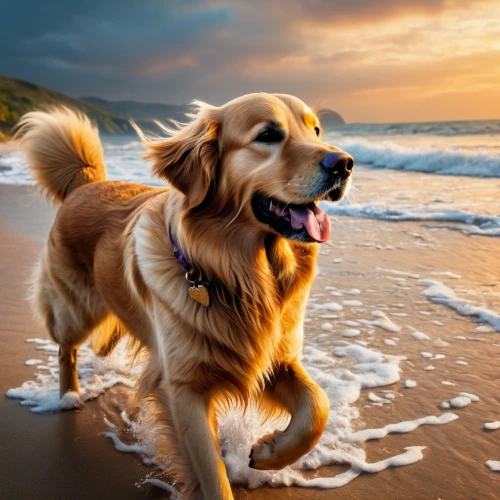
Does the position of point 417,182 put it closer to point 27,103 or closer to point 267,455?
point 267,455

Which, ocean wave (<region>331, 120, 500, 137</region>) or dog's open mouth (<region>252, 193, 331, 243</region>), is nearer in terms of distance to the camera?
dog's open mouth (<region>252, 193, 331, 243</region>)

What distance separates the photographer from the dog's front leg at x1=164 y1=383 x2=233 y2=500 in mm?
2303

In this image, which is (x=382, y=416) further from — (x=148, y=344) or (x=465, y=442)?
(x=148, y=344)

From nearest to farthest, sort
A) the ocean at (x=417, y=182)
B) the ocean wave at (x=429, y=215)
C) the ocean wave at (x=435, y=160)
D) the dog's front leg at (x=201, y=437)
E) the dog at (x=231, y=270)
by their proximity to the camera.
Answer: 1. the dog's front leg at (x=201, y=437)
2. the dog at (x=231, y=270)
3. the ocean wave at (x=429, y=215)
4. the ocean at (x=417, y=182)
5. the ocean wave at (x=435, y=160)

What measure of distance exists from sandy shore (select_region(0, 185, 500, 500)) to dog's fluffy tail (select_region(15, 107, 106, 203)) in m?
1.23

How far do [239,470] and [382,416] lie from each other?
908mm

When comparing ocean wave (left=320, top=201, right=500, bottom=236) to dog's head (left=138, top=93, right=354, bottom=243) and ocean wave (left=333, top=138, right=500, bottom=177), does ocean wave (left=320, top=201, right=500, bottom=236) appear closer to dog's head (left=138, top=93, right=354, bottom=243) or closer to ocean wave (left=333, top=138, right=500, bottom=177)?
dog's head (left=138, top=93, right=354, bottom=243)

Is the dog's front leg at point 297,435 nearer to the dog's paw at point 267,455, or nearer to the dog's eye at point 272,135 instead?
the dog's paw at point 267,455

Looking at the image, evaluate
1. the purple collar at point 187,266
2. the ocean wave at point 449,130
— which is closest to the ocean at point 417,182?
the purple collar at point 187,266

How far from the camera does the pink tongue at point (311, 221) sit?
245 centimetres

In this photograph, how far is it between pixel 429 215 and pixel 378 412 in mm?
5767

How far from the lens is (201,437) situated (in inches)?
93.9

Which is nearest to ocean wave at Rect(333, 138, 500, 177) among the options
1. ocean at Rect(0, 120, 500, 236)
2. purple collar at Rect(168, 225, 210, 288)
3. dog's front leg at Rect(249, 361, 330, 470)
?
ocean at Rect(0, 120, 500, 236)

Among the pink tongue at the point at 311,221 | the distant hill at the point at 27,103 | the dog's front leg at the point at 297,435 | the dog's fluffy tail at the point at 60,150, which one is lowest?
the dog's front leg at the point at 297,435
